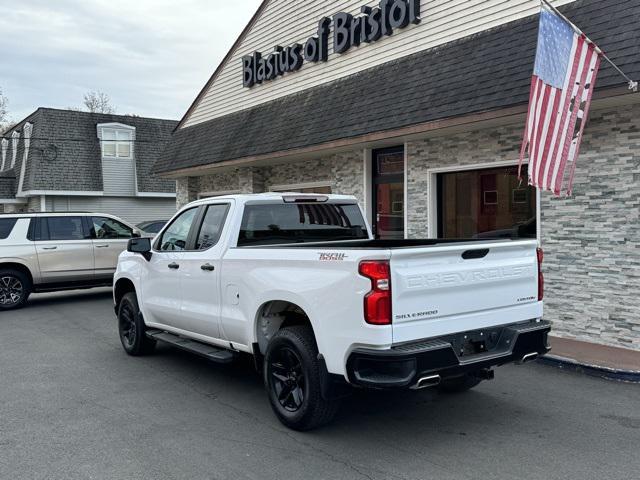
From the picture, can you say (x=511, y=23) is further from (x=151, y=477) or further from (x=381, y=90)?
(x=151, y=477)

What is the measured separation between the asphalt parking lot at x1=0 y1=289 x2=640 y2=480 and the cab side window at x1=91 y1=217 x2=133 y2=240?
244 inches

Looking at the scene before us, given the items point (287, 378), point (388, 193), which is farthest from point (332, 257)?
point (388, 193)

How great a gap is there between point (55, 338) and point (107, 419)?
13.8 feet

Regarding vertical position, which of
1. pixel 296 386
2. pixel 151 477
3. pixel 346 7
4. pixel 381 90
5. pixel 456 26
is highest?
pixel 346 7

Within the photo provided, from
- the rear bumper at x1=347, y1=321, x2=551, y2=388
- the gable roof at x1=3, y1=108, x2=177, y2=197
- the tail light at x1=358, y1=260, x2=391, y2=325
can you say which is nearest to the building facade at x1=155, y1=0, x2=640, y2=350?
the rear bumper at x1=347, y1=321, x2=551, y2=388

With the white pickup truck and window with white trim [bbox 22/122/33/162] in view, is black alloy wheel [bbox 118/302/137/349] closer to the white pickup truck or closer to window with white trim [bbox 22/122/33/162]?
the white pickup truck

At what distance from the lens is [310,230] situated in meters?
6.11

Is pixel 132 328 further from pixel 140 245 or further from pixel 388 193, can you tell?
pixel 388 193

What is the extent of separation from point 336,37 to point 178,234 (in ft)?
22.7

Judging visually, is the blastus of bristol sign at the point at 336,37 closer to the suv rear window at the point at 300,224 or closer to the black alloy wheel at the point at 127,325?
the suv rear window at the point at 300,224

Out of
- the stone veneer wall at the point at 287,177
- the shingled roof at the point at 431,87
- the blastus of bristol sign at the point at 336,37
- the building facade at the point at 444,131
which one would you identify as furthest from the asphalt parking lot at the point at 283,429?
the blastus of bristol sign at the point at 336,37

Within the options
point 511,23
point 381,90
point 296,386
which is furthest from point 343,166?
point 296,386

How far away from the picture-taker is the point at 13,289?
11766 millimetres

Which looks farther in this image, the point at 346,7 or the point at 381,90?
the point at 346,7
